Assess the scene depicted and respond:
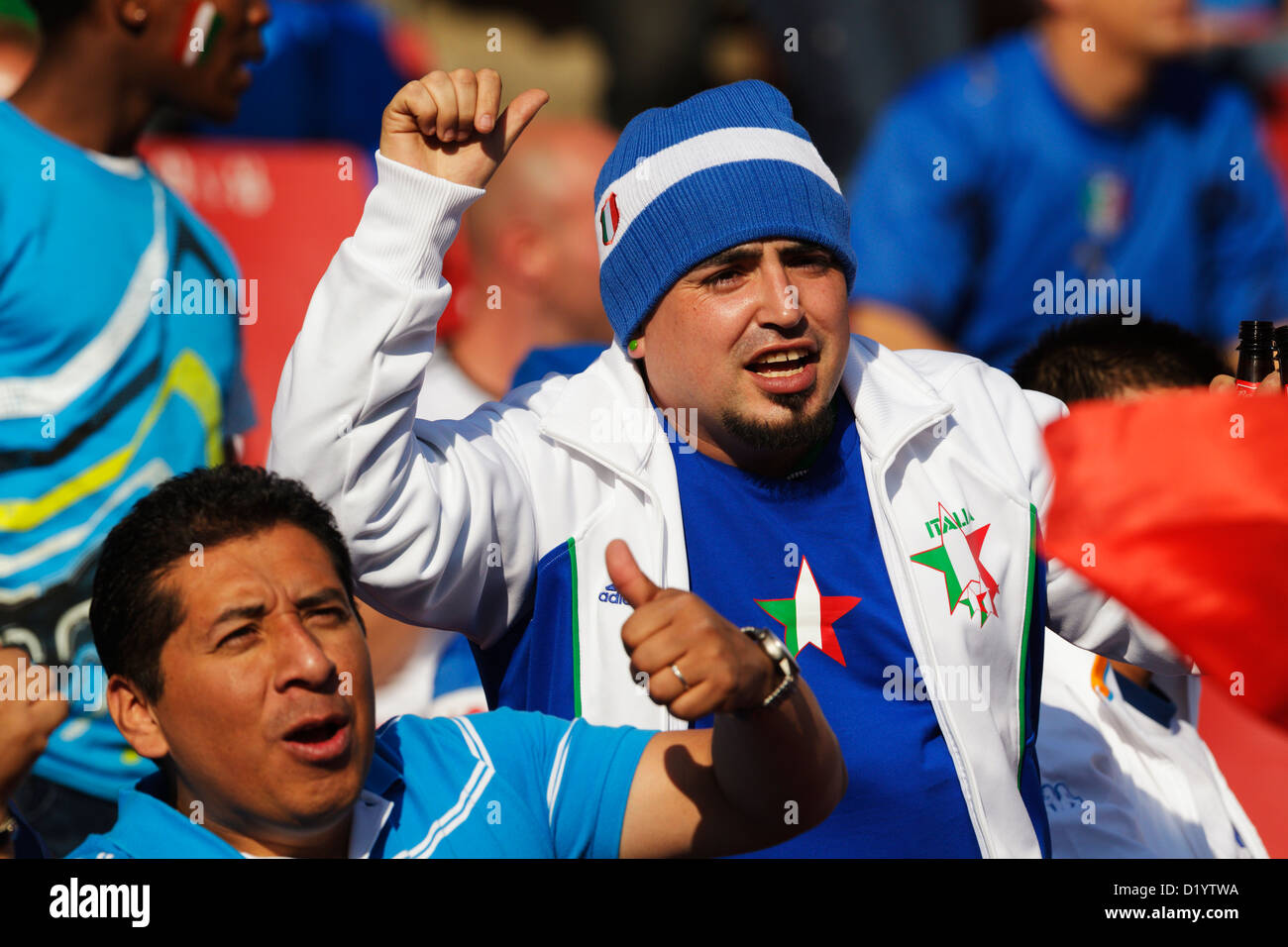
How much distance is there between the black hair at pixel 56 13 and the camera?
149 inches

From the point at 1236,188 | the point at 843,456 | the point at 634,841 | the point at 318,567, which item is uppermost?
the point at 1236,188

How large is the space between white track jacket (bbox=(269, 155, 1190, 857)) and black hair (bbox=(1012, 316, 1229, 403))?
47cm

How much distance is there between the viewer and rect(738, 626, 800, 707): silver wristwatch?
6.10 ft

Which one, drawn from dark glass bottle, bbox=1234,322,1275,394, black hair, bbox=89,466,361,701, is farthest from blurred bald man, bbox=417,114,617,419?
black hair, bbox=89,466,361,701

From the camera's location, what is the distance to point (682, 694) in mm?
1735

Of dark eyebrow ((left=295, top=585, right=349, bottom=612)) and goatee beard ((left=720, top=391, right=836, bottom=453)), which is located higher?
goatee beard ((left=720, top=391, right=836, bottom=453))

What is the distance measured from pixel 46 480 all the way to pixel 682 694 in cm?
225

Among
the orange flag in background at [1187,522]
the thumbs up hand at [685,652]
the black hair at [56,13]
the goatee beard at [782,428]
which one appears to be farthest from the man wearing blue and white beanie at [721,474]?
the black hair at [56,13]

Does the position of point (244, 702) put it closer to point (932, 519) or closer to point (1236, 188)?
point (932, 519)

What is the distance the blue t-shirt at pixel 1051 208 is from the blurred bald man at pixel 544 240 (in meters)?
0.89

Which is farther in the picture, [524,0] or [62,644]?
[524,0]

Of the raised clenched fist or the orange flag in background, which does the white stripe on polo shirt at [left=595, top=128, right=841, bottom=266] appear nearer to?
the raised clenched fist

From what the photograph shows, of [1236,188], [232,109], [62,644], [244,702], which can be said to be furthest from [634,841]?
[1236,188]
